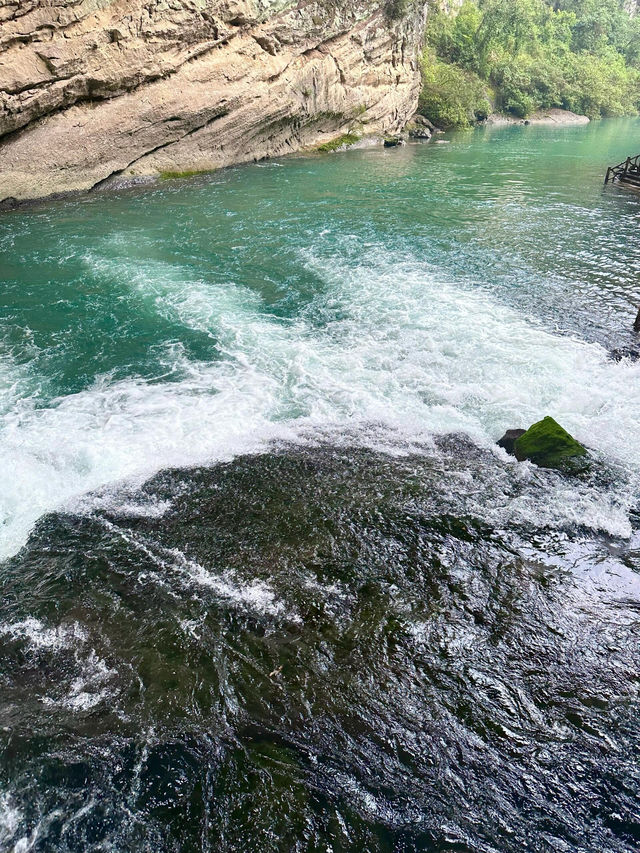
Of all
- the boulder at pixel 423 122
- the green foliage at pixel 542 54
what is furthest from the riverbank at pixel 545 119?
the boulder at pixel 423 122

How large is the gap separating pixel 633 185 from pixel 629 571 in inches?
939

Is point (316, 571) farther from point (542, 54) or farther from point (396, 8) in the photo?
point (542, 54)

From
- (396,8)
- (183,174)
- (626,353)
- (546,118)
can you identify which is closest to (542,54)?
(546,118)

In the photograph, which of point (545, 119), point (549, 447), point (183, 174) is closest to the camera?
point (549, 447)

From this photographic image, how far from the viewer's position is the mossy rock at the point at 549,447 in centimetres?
720

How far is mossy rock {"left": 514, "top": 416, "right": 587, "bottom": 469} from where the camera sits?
720 centimetres

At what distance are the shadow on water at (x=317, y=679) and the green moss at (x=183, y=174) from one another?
23.5 m

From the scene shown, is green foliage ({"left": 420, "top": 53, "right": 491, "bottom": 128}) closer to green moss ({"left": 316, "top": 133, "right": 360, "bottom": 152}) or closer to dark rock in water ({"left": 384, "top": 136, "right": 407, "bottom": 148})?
dark rock in water ({"left": 384, "top": 136, "right": 407, "bottom": 148})

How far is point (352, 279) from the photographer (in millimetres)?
14172

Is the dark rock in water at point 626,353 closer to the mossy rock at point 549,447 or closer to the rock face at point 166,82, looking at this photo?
the mossy rock at point 549,447

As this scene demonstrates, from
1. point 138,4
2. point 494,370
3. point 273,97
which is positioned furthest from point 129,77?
point 494,370

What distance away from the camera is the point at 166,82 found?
24172 millimetres

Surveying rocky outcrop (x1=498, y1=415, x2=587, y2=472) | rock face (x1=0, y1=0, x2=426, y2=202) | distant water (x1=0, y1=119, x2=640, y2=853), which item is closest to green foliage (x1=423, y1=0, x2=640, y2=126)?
rock face (x1=0, y1=0, x2=426, y2=202)

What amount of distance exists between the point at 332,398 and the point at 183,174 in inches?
876
